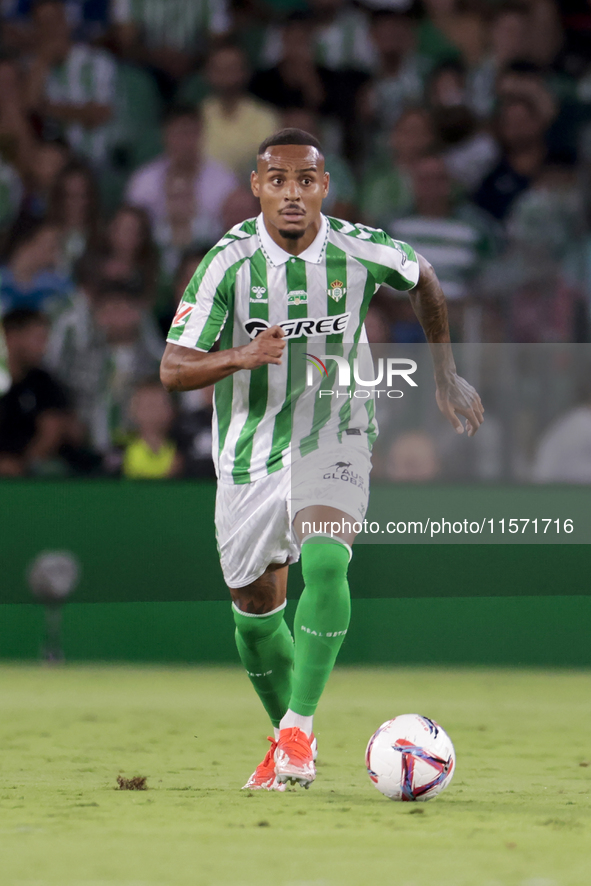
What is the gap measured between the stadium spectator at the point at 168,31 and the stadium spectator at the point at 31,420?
3013 millimetres

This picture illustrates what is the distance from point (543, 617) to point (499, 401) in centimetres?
156

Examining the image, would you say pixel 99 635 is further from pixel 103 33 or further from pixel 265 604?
pixel 103 33

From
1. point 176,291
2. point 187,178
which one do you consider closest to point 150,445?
point 176,291

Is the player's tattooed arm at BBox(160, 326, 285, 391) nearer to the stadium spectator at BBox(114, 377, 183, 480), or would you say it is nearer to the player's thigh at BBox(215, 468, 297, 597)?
the player's thigh at BBox(215, 468, 297, 597)

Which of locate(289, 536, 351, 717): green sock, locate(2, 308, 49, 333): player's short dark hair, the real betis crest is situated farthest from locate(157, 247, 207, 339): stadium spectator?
locate(289, 536, 351, 717): green sock

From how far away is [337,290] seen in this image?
16.8 ft

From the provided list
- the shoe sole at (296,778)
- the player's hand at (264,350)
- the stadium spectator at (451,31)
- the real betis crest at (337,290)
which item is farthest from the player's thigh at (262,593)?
the stadium spectator at (451,31)

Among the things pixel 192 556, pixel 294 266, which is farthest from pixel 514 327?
pixel 294 266

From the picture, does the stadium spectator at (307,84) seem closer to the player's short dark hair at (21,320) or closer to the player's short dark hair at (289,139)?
the player's short dark hair at (21,320)

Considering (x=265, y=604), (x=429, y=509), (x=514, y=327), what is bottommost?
(x=265, y=604)

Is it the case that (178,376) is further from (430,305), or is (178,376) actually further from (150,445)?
(150,445)

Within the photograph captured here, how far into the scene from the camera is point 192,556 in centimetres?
929

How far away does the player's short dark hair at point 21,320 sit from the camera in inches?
384

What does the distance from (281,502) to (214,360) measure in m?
0.59
